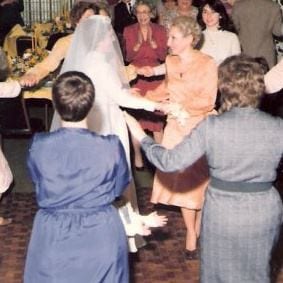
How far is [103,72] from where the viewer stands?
13.6 ft

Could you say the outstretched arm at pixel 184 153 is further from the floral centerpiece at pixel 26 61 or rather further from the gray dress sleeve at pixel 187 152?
the floral centerpiece at pixel 26 61

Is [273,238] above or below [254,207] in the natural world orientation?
below

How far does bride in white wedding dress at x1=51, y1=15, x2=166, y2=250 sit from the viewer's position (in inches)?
163

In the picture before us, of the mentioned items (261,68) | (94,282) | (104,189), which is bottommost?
(94,282)

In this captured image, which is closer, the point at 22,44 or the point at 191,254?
the point at 191,254

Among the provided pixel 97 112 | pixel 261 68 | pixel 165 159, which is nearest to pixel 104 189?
pixel 165 159

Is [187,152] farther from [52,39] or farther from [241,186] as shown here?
[52,39]

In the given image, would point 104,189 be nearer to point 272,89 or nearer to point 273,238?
point 273,238

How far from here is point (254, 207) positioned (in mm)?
3176

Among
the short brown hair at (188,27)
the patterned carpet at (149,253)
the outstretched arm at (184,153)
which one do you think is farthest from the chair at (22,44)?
the outstretched arm at (184,153)

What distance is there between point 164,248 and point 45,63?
179cm

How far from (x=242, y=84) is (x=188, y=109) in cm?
156

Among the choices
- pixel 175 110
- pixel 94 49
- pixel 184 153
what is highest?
pixel 94 49

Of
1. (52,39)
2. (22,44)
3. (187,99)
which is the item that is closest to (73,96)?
(187,99)
